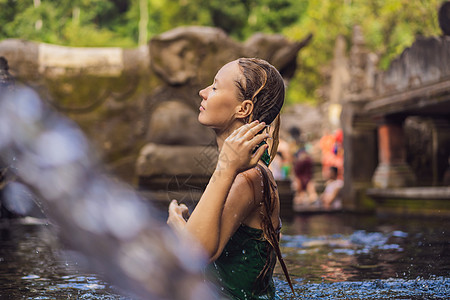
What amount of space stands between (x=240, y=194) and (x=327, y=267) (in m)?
2.18

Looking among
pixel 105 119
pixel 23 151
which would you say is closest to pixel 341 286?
pixel 23 151

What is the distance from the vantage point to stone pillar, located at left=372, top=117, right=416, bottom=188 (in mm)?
9672

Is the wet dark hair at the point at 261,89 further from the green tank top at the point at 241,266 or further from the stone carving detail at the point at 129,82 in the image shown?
the stone carving detail at the point at 129,82

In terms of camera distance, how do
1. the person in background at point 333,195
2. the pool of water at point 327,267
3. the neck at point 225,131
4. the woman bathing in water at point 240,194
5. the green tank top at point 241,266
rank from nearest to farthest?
the woman bathing in water at point 240,194 < the green tank top at point 241,266 < the neck at point 225,131 < the pool of water at point 327,267 < the person in background at point 333,195

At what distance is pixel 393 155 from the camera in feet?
32.0

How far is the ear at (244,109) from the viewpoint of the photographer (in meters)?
2.05

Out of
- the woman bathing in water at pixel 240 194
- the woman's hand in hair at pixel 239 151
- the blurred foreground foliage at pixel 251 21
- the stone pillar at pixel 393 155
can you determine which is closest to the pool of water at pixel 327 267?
the woman bathing in water at pixel 240 194

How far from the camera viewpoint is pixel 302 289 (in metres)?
2.95

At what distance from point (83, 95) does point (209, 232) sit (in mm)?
10073

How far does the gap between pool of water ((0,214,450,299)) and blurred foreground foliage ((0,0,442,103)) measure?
6387 millimetres

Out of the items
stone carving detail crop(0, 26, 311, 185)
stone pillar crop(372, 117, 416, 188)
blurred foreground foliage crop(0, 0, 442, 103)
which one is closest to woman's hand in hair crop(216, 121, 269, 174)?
stone pillar crop(372, 117, 416, 188)

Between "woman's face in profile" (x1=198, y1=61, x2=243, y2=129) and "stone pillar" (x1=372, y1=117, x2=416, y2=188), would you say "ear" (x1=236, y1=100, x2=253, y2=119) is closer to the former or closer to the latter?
"woman's face in profile" (x1=198, y1=61, x2=243, y2=129)

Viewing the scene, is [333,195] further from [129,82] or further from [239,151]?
[239,151]

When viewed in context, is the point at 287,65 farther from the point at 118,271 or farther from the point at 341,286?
the point at 118,271
